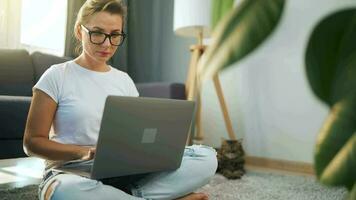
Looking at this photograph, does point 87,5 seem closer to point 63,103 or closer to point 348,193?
point 63,103

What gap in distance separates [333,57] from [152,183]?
1144 mm

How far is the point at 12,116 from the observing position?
1.73 metres

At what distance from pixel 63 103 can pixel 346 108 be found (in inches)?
42.6

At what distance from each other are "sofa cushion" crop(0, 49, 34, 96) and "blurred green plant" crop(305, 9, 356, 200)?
2.18 metres

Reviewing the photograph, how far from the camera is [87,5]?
50.8 inches

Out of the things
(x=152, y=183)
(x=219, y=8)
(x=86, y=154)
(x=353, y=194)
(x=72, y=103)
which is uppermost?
(x=219, y=8)

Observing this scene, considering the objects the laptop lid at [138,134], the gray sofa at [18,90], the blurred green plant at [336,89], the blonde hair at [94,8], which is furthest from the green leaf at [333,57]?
the gray sofa at [18,90]

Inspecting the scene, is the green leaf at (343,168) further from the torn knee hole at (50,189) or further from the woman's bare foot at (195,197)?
the woman's bare foot at (195,197)

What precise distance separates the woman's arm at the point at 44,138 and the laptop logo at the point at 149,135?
15cm

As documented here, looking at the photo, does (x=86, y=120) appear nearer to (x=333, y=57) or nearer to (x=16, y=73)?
(x=333, y=57)

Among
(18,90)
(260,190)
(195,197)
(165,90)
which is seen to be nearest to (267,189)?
(260,190)

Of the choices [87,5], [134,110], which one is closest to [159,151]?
[134,110]

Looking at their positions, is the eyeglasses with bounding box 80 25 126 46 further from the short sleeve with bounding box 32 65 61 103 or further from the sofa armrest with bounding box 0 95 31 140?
the sofa armrest with bounding box 0 95 31 140

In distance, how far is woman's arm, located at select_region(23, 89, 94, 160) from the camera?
3.63 ft
